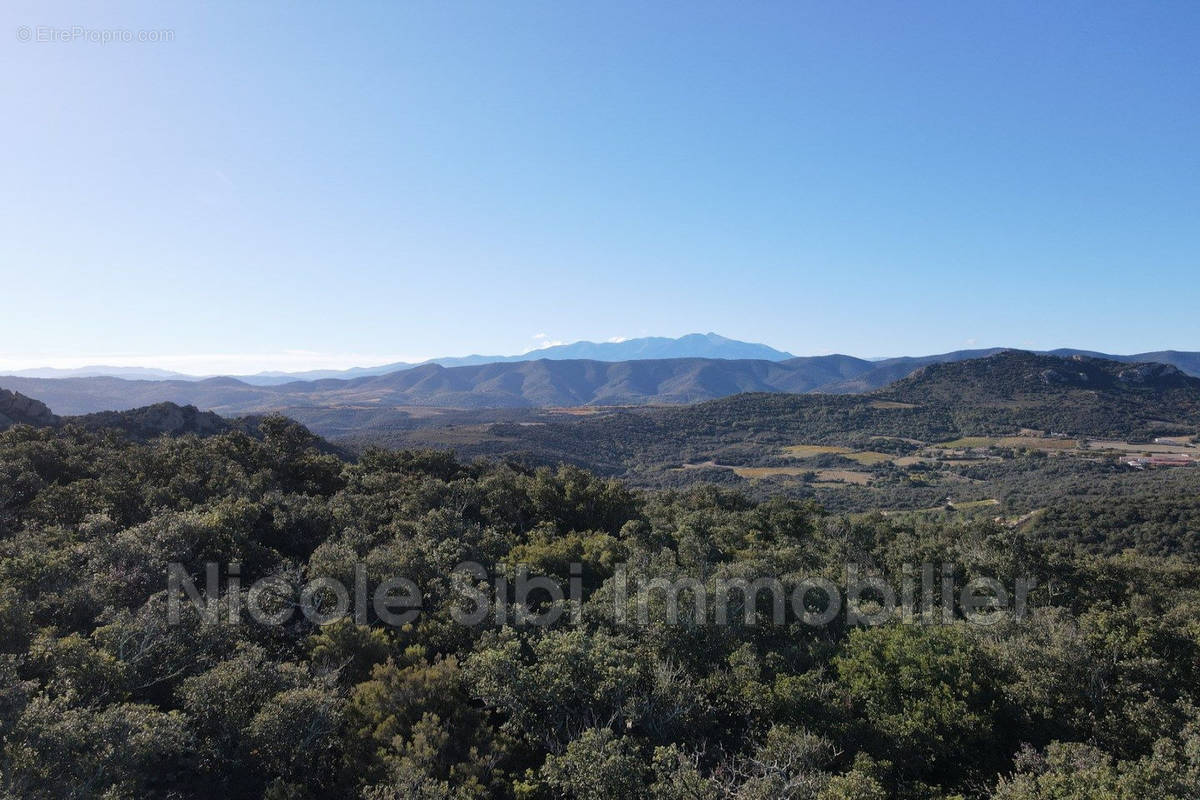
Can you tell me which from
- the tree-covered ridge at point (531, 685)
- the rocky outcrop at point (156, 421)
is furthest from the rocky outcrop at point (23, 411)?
the tree-covered ridge at point (531, 685)

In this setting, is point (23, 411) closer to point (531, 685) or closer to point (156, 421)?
point (156, 421)

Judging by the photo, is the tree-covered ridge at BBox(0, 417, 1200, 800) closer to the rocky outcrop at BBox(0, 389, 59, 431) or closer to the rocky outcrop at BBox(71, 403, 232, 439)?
the rocky outcrop at BBox(0, 389, 59, 431)

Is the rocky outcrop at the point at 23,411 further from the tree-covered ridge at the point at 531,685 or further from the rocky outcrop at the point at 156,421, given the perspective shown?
the tree-covered ridge at the point at 531,685

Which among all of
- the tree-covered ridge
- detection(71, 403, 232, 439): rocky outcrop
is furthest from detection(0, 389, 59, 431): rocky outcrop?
the tree-covered ridge

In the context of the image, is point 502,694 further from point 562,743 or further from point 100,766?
point 100,766

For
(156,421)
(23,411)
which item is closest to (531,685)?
(156,421)

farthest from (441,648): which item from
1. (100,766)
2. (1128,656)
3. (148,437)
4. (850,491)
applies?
(850,491)
